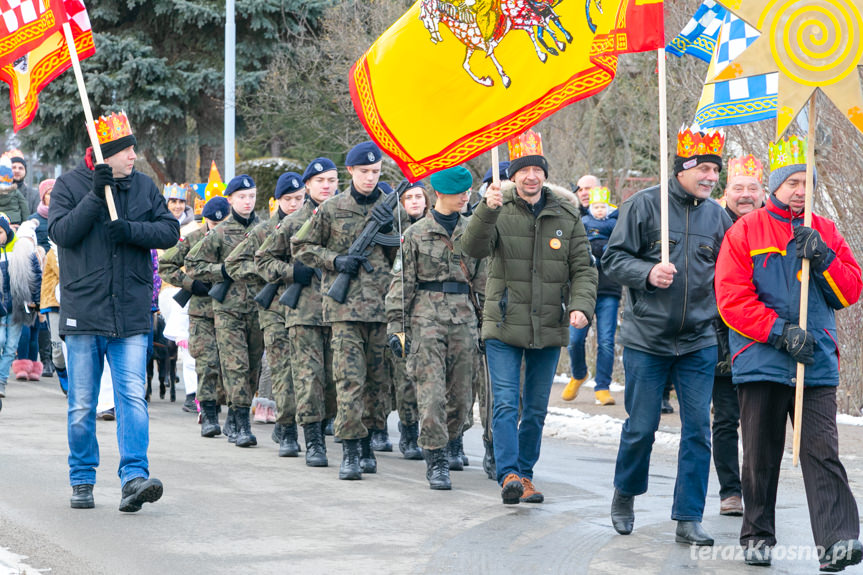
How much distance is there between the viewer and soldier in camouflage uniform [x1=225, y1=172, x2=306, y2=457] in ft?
36.4

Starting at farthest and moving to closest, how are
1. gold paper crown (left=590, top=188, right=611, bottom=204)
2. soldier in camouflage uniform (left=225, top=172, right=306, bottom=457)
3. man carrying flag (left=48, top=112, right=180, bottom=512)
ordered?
gold paper crown (left=590, top=188, right=611, bottom=204)
soldier in camouflage uniform (left=225, top=172, right=306, bottom=457)
man carrying flag (left=48, top=112, right=180, bottom=512)

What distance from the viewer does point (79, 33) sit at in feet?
30.9

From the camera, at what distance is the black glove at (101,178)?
8.05 m

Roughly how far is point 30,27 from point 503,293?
3.69 metres

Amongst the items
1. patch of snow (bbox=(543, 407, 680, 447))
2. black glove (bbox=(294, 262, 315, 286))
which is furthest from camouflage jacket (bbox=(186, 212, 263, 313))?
patch of snow (bbox=(543, 407, 680, 447))

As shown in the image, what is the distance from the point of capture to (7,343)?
51.9ft

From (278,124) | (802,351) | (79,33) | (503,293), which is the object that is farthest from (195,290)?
(278,124)

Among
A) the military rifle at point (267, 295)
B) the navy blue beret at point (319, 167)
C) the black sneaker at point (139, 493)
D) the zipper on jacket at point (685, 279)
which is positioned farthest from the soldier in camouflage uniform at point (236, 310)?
the zipper on jacket at point (685, 279)

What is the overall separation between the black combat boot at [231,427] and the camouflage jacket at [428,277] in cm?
286

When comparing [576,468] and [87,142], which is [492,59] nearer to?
[576,468]

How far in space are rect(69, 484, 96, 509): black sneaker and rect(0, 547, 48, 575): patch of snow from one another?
3.77 ft

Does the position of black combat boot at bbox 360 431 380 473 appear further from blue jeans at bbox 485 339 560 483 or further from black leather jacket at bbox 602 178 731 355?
black leather jacket at bbox 602 178 731 355

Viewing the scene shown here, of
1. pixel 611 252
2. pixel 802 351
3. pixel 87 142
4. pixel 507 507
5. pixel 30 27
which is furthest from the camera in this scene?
pixel 87 142

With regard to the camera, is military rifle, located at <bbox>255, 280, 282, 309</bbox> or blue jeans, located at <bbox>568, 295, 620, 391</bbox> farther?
blue jeans, located at <bbox>568, 295, 620, 391</bbox>
